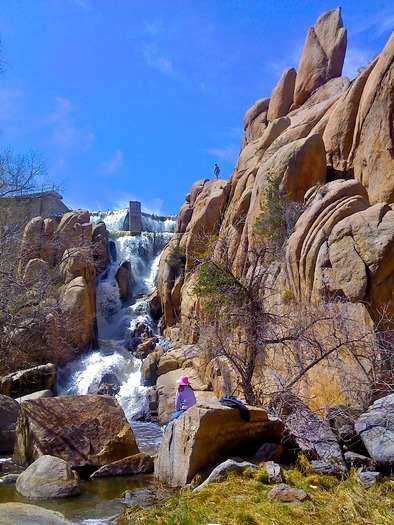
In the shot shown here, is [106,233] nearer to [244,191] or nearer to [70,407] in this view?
[244,191]

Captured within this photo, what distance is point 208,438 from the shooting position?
312 inches

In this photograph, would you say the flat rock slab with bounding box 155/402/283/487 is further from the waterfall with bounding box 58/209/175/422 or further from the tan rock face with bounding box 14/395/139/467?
the waterfall with bounding box 58/209/175/422

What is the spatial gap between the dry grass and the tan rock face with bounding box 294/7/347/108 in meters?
28.9

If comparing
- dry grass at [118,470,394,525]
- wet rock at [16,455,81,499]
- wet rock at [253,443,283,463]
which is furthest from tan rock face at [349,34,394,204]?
wet rock at [16,455,81,499]

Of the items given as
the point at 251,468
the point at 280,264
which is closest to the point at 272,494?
the point at 251,468

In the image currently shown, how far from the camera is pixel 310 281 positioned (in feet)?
44.3

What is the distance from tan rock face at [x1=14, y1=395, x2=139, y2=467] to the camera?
964cm

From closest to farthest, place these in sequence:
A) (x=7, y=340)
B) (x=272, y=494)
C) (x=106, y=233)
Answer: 1. (x=272, y=494)
2. (x=7, y=340)
3. (x=106, y=233)

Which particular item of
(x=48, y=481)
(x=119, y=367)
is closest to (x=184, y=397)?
(x=48, y=481)

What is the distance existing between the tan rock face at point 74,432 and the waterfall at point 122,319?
9.47 m

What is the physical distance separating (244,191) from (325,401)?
643 inches

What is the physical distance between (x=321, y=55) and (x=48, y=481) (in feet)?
103

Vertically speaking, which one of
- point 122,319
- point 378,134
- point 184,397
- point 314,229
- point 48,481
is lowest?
point 48,481

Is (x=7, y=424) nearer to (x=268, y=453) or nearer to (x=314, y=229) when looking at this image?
(x=268, y=453)
